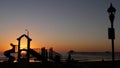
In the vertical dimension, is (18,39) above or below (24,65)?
above

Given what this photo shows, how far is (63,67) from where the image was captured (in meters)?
24.3

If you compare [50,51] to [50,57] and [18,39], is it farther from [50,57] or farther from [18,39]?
[18,39]

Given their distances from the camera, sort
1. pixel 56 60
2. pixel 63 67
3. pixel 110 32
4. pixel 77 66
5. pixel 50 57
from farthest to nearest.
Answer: pixel 50 57 → pixel 56 60 → pixel 63 67 → pixel 77 66 → pixel 110 32

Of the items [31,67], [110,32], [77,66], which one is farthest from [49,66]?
[110,32]

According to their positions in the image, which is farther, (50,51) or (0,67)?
(50,51)

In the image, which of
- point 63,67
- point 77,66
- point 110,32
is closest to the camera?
point 110,32

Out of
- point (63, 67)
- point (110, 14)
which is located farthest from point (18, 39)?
point (110, 14)

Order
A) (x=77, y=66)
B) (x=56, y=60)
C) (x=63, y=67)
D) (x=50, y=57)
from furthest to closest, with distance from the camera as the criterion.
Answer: (x=50, y=57) → (x=56, y=60) → (x=63, y=67) → (x=77, y=66)

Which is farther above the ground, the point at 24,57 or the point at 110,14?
the point at 110,14

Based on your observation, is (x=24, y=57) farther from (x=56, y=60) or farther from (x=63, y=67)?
(x=63, y=67)

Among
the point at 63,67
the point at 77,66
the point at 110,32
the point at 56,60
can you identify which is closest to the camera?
the point at 110,32

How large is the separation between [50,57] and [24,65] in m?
8.50

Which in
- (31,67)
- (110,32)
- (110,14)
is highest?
(110,14)

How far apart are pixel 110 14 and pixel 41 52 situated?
18112 millimetres
